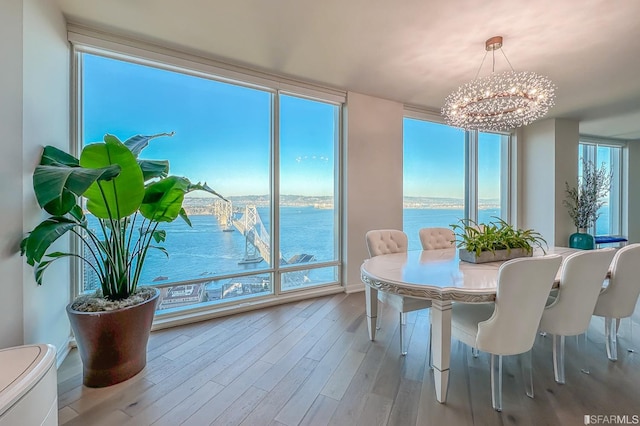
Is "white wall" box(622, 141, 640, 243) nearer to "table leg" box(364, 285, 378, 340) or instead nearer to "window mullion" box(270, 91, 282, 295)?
"table leg" box(364, 285, 378, 340)

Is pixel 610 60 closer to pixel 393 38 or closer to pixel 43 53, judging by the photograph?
pixel 393 38

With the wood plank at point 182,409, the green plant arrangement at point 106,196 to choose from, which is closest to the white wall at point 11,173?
the green plant arrangement at point 106,196

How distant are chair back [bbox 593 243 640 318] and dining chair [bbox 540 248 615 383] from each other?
39 cm

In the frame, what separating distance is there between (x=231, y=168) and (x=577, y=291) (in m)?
3.32

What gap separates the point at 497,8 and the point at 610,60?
6.47 ft

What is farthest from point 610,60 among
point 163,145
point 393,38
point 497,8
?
point 163,145

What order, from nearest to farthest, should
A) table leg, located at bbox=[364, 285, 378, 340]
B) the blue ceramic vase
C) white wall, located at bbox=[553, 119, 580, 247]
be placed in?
table leg, located at bbox=[364, 285, 378, 340], the blue ceramic vase, white wall, located at bbox=[553, 119, 580, 247]

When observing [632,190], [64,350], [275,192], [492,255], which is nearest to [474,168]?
[492,255]

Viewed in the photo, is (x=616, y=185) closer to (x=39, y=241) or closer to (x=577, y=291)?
(x=577, y=291)

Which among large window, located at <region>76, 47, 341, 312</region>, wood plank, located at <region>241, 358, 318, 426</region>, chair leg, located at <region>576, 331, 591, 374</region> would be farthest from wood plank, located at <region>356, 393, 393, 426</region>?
large window, located at <region>76, 47, 341, 312</region>

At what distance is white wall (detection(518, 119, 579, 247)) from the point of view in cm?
527

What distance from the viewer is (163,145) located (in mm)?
2990

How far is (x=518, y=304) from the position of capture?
1640mm

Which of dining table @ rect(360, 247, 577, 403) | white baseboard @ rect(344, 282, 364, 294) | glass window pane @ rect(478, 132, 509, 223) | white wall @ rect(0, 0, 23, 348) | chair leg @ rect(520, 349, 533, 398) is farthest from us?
glass window pane @ rect(478, 132, 509, 223)
